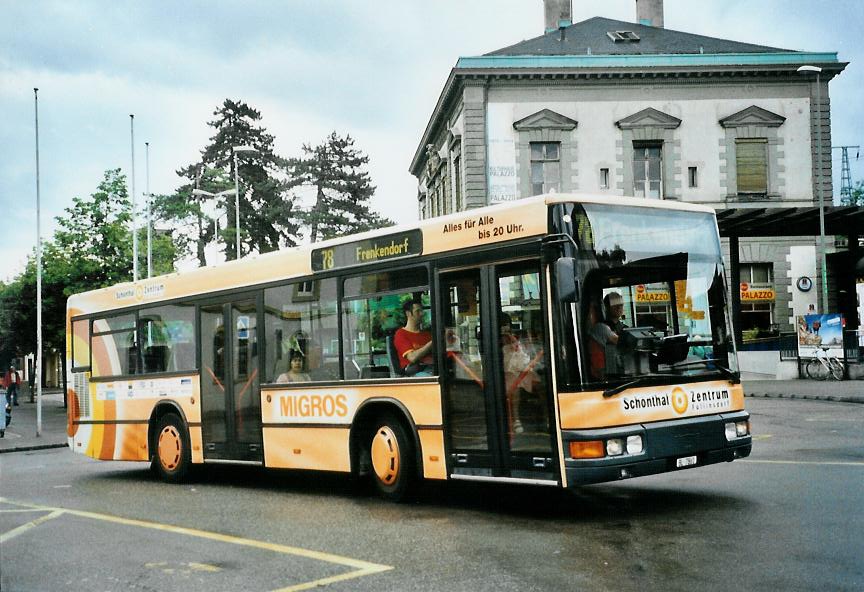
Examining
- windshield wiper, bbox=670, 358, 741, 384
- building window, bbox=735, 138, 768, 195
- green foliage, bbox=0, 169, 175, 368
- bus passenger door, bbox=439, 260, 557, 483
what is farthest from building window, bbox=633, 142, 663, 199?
bus passenger door, bbox=439, 260, 557, 483

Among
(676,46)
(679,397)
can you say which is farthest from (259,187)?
(679,397)

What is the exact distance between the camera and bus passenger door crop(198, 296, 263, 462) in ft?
42.0

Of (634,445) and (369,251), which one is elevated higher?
(369,251)

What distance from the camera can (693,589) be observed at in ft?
20.6

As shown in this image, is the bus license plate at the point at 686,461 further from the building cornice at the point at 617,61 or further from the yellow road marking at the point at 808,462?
the building cornice at the point at 617,61

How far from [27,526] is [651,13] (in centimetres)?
4501

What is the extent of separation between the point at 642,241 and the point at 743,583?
3.62m

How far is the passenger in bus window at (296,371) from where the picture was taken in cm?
1197

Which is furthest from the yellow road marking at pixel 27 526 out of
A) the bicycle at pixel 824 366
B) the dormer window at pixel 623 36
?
the dormer window at pixel 623 36

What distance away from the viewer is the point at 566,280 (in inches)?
336

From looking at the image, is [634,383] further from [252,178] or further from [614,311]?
[252,178]

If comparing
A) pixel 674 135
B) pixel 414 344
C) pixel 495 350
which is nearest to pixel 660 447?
pixel 495 350

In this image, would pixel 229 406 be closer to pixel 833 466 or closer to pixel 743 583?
pixel 833 466

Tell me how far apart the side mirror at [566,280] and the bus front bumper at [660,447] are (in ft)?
3.62
